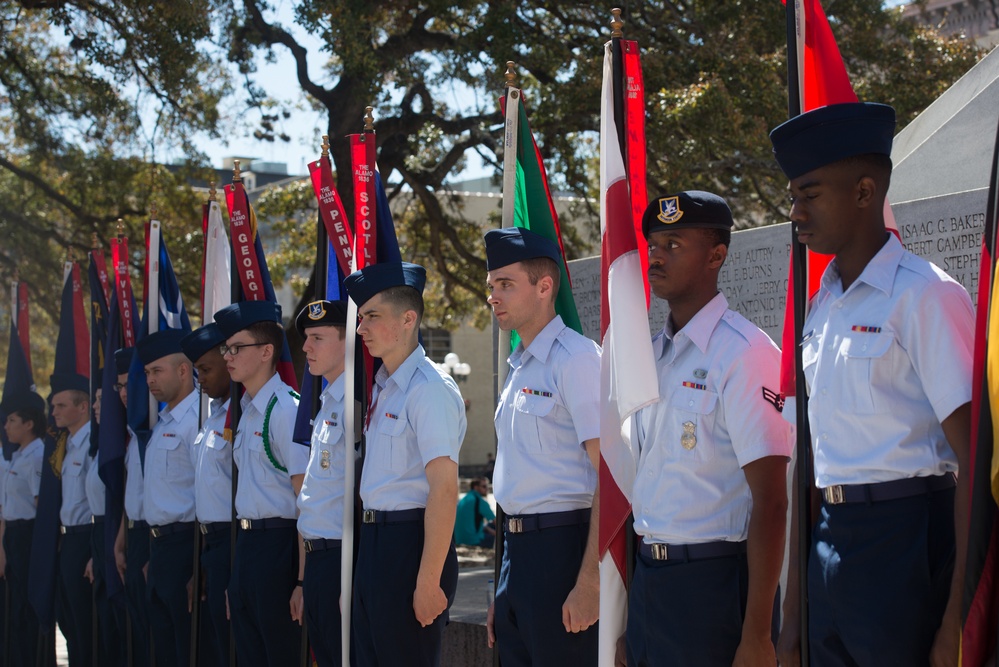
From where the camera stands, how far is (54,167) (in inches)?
548

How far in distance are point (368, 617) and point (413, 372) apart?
3.25ft

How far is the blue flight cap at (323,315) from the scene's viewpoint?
17.5 feet

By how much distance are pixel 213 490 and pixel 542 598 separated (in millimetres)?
2603

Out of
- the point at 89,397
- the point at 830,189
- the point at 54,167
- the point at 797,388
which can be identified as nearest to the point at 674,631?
the point at 797,388

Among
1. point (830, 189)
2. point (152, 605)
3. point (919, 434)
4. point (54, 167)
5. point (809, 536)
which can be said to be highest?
point (54, 167)

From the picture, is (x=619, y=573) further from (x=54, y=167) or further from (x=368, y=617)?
(x=54, y=167)

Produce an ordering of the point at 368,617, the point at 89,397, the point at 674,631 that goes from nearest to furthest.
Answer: the point at 674,631
the point at 368,617
the point at 89,397

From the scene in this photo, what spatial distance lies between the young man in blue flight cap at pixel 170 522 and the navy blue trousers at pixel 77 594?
64.5 inches

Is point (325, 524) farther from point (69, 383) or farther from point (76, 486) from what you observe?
point (69, 383)

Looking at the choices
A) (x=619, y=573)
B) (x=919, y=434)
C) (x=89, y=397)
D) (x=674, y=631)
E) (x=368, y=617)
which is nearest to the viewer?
(x=919, y=434)

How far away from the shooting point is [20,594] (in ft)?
29.6

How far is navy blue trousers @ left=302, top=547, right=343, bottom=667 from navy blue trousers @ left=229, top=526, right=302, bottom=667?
0.40m

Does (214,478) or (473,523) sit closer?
(214,478)

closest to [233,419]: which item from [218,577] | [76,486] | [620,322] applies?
[218,577]
